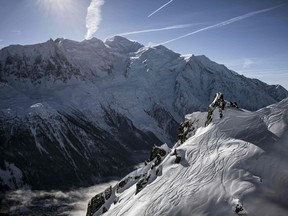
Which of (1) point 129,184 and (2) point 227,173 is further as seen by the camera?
(1) point 129,184

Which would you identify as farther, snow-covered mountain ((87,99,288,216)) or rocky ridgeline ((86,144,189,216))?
rocky ridgeline ((86,144,189,216))

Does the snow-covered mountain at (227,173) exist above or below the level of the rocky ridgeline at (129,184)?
above

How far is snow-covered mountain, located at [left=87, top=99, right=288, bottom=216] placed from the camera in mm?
32656

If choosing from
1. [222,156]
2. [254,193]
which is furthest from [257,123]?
[254,193]

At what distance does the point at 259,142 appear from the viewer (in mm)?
39812

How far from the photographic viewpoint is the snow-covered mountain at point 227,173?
107 feet

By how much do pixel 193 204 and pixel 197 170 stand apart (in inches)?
269

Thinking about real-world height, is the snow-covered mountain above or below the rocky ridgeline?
above

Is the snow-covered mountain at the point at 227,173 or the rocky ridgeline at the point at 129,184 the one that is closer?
the snow-covered mountain at the point at 227,173

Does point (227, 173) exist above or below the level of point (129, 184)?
above

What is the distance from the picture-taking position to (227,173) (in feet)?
120

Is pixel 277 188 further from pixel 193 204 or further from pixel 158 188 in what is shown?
pixel 158 188

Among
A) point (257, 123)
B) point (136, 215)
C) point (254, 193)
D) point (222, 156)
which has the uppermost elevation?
point (257, 123)

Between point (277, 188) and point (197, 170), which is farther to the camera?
point (197, 170)
